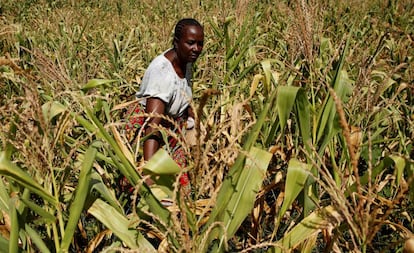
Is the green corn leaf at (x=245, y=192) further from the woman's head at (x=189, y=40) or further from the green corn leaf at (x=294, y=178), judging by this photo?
the woman's head at (x=189, y=40)

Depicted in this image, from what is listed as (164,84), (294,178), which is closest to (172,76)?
(164,84)

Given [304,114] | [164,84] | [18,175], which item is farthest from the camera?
[164,84]

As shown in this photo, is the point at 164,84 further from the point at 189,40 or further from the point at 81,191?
the point at 81,191

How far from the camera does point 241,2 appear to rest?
135 inches

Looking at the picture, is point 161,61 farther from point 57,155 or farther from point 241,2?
point 241,2

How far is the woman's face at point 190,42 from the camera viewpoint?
221cm

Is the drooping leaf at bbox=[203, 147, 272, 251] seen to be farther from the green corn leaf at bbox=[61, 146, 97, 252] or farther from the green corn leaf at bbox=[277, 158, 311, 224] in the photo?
the green corn leaf at bbox=[61, 146, 97, 252]

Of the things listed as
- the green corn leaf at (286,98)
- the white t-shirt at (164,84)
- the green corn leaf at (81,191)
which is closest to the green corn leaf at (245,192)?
the green corn leaf at (286,98)

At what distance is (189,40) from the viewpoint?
222 centimetres

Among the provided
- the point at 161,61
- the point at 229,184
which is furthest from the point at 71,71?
the point at 229,184

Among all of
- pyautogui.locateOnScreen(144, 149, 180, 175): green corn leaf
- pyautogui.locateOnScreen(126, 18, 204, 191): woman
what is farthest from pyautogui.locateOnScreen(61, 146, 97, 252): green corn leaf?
pyautogui.locateOnScreen(126, 18, 204, 191): woman

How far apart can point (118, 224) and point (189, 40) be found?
45.5 inches

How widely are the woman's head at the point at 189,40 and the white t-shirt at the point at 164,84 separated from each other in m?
0.09

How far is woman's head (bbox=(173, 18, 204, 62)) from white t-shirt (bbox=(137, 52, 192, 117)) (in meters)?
0.09
